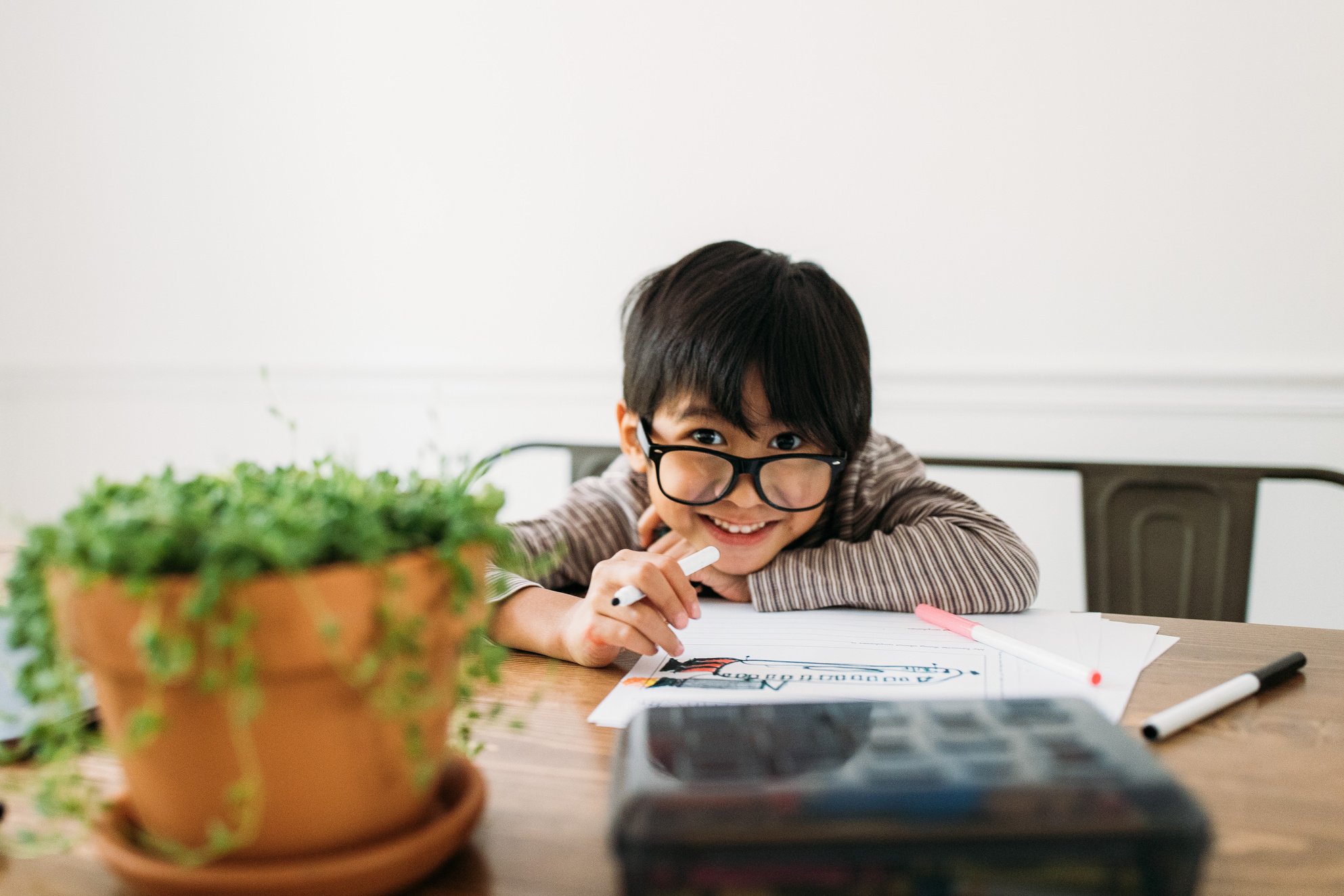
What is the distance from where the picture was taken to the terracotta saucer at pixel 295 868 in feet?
1.08

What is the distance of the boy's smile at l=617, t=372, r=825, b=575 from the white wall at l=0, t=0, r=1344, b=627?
2.77 ft

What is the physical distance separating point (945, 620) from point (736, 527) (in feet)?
0.93

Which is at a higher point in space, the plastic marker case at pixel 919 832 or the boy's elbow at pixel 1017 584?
the plastic marker case at pixel 919 832

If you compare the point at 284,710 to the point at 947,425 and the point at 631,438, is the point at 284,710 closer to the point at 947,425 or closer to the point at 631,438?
the point at 631,438

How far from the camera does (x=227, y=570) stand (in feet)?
0.98

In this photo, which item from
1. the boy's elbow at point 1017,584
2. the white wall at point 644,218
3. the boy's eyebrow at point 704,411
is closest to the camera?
the boy's elbow at point 1017,584

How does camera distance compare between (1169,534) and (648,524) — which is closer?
(648,524)

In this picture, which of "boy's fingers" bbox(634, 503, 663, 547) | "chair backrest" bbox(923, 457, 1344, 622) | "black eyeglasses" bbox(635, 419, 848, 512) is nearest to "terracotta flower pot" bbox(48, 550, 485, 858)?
"black eyeglasses" bbox(635, 419, 848, 512)

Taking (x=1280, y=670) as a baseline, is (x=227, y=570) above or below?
above

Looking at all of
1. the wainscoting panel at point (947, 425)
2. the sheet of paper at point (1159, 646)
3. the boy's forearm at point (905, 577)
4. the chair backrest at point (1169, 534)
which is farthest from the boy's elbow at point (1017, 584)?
the wainscoting panel at point (947, 425)

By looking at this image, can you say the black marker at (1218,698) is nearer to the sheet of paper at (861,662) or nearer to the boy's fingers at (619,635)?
the sheet of paper at (861,662)

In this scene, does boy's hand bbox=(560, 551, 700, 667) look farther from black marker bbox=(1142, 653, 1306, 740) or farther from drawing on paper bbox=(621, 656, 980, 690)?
black marker bbox=(1142, 653, 1306, 740)

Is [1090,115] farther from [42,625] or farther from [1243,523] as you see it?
[42,625]

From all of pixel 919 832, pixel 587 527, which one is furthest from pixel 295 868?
pixel 587 527
